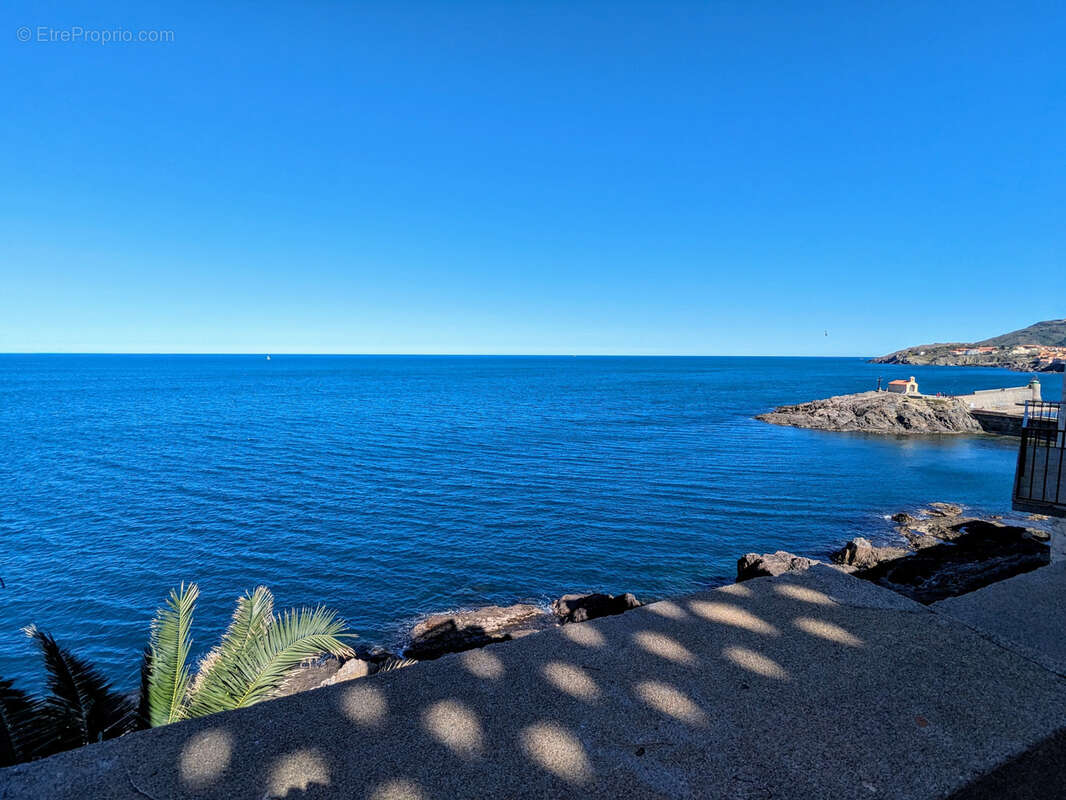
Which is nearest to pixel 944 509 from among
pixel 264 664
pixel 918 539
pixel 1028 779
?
pixel 918 539

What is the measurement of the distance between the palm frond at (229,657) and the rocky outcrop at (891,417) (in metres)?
49.1

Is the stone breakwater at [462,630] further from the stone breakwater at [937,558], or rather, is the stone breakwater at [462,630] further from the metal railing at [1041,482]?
the metal railing at [1041,482]

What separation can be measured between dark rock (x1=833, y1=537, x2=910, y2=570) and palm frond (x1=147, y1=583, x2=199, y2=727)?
16991 mm

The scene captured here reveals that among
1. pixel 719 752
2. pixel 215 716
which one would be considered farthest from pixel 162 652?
pixel 719 752

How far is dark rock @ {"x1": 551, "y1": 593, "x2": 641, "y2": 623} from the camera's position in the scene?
12.2 meters

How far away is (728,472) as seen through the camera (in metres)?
28.4

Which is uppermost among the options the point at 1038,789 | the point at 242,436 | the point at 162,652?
the point at 1038,789

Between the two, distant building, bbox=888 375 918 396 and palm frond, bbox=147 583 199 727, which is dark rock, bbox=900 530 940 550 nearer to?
palm frond, bbox=147 583 199 727

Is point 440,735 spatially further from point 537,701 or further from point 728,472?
point 728,472

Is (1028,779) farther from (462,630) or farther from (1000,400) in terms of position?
(1000,400)

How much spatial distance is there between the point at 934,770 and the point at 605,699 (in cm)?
169

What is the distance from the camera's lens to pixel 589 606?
12547 millimetres

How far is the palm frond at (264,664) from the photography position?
17.5 ft

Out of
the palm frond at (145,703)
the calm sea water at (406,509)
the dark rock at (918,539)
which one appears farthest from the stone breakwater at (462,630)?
the dark rock at (918,539)
